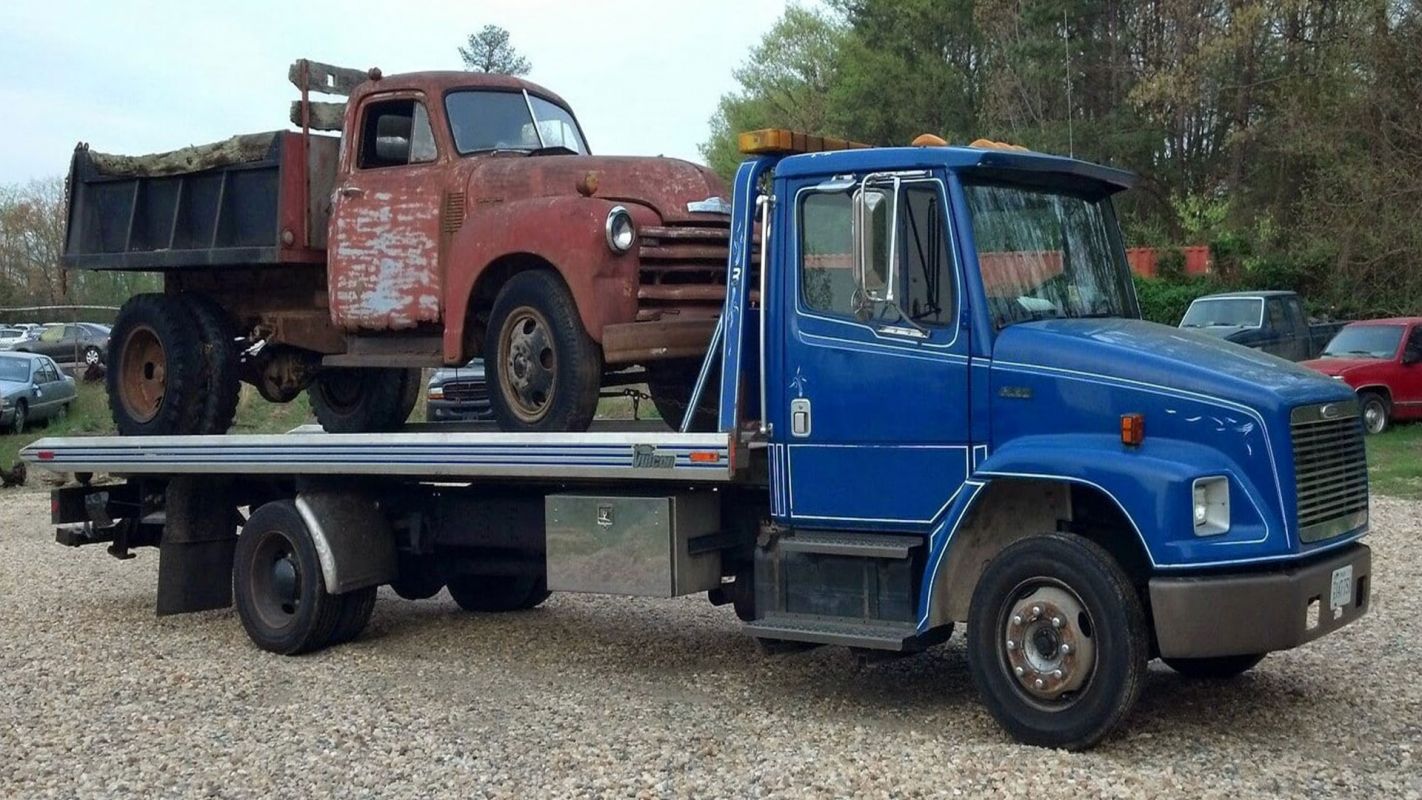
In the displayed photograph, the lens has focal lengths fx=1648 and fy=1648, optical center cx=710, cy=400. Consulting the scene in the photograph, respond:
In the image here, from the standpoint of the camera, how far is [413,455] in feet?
29.5

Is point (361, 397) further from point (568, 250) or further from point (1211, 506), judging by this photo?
point (1211, 506)

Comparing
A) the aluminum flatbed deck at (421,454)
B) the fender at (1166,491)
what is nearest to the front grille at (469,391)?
the aluminum flatbed deck at (421,454)

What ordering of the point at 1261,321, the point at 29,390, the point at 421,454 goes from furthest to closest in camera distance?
1. the point at 29,390
2. the point at 1261,321
3. the point at 421,454

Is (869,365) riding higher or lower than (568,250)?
lower

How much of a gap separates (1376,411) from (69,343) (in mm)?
30531

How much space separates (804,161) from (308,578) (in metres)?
4.10

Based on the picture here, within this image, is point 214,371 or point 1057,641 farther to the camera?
point 214,371

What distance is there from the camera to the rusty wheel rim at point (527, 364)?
8.59 meters

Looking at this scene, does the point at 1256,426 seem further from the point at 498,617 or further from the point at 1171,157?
the point at 1171,157

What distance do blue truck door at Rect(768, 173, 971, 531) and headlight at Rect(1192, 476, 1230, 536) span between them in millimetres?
1064

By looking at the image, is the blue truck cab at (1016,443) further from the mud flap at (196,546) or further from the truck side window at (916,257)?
the mud flap at (196,546)

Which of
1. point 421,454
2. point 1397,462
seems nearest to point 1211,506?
point 421,454

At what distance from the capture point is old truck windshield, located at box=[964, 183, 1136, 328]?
7.29 meters

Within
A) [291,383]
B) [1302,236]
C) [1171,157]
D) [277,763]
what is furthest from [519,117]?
[1171,157]
